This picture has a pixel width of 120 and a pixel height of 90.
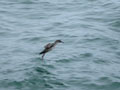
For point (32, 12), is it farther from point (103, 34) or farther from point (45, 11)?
point (103, 34)

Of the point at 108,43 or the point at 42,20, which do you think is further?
the point at 42,20

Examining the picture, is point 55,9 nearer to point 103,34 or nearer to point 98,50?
point 103,34

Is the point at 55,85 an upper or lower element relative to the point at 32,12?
lower

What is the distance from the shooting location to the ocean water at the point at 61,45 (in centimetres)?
1669

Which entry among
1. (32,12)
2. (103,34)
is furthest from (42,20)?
(103,34)

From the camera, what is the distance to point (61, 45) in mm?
20344

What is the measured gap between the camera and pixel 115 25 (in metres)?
22.5

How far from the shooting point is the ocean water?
1669cm

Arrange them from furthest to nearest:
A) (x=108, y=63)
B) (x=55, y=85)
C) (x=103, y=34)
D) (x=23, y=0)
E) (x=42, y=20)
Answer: (x=23, y=0) < (x=42, y=20) < (x=103, y=34) < (x=108, y=63) < (x=55, y=85)

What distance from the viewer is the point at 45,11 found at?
82.4 feet

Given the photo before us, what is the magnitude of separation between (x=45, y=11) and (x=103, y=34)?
5.01 meters

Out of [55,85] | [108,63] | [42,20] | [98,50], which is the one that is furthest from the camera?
[42,20]

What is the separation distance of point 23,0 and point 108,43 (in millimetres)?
8682

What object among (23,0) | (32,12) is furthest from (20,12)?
(23,0)
